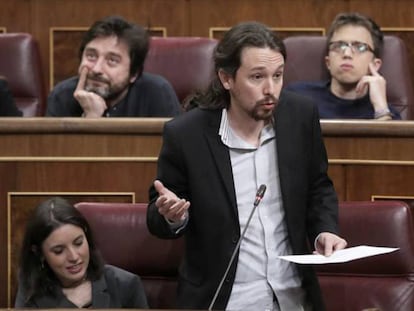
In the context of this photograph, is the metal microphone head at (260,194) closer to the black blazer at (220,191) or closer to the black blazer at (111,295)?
the black blazer at (220,191)

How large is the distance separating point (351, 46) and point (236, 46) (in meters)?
0.65

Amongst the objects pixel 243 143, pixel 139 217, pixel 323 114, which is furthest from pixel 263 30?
pixel 323 114

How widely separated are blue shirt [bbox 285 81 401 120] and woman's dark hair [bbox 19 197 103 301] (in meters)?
0.63

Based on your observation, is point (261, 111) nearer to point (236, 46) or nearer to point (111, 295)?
point (236, 46)

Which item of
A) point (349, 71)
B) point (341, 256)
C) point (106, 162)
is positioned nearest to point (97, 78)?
point (106, 162)

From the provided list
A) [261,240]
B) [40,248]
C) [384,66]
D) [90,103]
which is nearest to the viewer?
[261,240]

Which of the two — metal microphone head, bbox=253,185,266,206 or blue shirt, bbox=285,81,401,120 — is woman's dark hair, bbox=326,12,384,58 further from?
metal microphone head, bbox=253,185,266,206

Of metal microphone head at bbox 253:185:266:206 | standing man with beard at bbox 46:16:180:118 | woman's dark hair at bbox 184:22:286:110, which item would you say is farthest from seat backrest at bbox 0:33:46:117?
metal microphone head at bbox 253:185:266:206

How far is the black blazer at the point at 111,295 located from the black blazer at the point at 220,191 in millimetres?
54

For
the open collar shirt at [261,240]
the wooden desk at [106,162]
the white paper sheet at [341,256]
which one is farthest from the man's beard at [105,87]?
the white paper sheet at [341,256]

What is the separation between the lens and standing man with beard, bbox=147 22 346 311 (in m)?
1.18

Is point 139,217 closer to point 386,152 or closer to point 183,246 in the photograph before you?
point 183,246

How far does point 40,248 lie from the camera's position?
129 centimetres

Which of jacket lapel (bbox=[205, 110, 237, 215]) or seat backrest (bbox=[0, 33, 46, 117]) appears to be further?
seat backrest (bbox=[0, 33, 46, 117])
